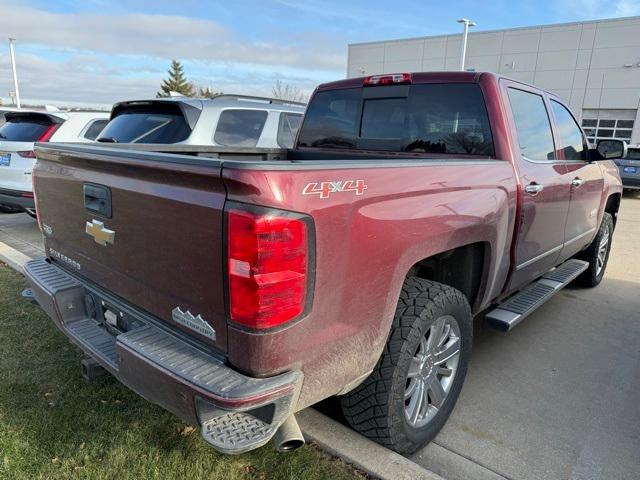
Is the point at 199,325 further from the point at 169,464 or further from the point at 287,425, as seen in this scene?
the point at 169,464

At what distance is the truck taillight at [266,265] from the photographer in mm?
1646

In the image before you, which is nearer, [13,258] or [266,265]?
[266,265]

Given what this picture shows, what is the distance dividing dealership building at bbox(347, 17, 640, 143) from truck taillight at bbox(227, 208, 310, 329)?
22.8 metres

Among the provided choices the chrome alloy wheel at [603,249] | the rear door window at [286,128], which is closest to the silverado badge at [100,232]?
the rear door window at [286,128]

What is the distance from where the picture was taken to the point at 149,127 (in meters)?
5.86

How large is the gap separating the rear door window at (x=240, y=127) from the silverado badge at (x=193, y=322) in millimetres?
4314

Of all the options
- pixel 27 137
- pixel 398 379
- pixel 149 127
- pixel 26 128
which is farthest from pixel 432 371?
pixel 26 128

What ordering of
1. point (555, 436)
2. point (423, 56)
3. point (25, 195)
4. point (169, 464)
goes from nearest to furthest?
1. point (169, 464)
2. point (555, 436)
3. point (25, 195)
4. point (423, 56)

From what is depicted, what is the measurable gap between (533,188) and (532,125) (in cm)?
61

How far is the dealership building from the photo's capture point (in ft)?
80.3

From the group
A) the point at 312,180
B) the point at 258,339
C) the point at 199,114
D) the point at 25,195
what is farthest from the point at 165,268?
the point at 25,195

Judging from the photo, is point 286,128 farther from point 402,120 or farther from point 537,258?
point 537,258

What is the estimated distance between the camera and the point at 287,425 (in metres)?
1.98

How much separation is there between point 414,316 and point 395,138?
5.36 feet
